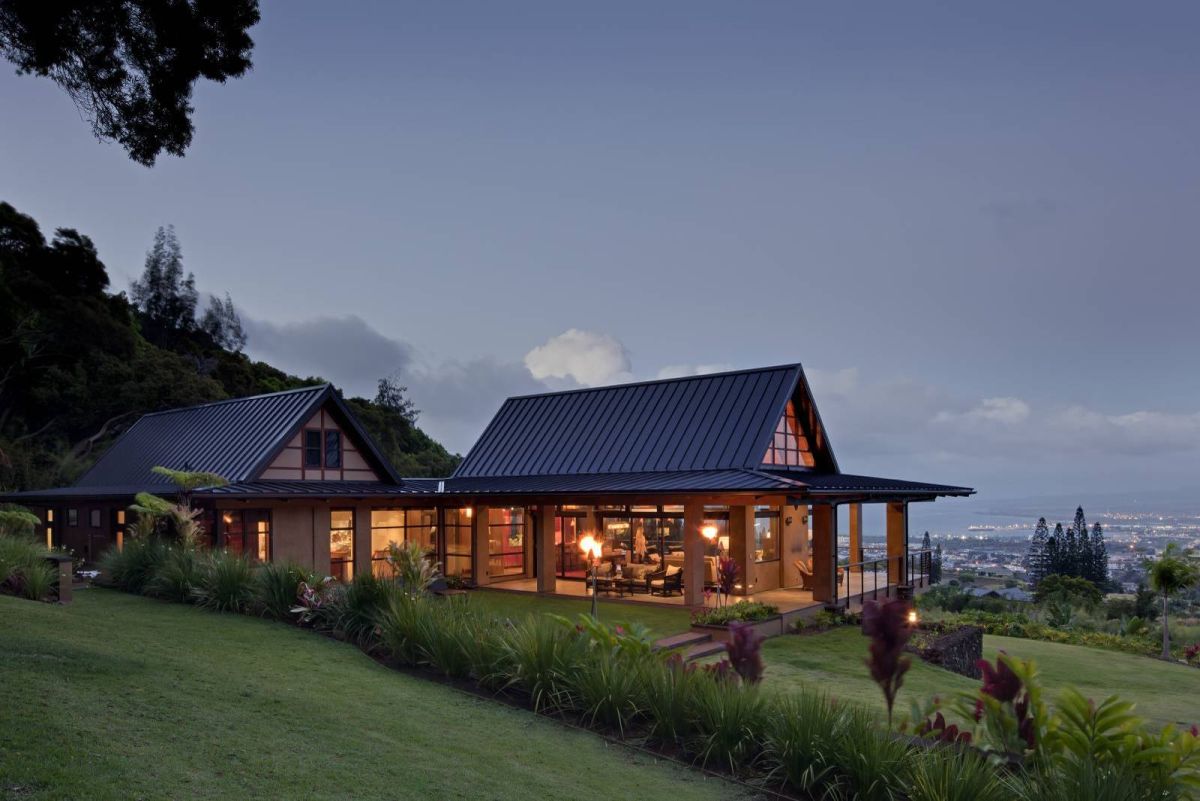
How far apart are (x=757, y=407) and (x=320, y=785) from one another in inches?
714

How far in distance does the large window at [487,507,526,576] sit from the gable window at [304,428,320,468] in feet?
17.8

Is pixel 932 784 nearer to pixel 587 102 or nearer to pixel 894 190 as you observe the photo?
pixel 587 102

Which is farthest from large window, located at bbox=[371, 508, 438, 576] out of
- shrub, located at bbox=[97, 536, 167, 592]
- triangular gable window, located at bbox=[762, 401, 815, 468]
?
triangular gable window, located at bbox=[762, 401, 815, 468]

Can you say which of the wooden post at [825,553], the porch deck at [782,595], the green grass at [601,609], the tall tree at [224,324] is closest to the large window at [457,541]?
the porch deck at [782,595]

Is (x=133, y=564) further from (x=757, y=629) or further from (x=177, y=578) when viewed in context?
(x=757, y=629)

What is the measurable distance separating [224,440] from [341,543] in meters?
4.98

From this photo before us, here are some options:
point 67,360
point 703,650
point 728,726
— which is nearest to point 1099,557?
point 703,650

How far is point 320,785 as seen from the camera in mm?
A: 5848

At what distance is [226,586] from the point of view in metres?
14.8

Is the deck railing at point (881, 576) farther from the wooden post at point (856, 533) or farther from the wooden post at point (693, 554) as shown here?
the wooden post at point (693, 554)

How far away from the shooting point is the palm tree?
65.2ft

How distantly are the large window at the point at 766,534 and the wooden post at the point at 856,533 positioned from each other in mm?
2673

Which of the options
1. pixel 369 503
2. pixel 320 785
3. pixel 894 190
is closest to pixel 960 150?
pixel 894 190

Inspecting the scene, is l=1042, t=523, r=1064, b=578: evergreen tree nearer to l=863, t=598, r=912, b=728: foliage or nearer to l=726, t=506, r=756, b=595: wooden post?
l=726, t=506, r=756, b=595: wooden post
